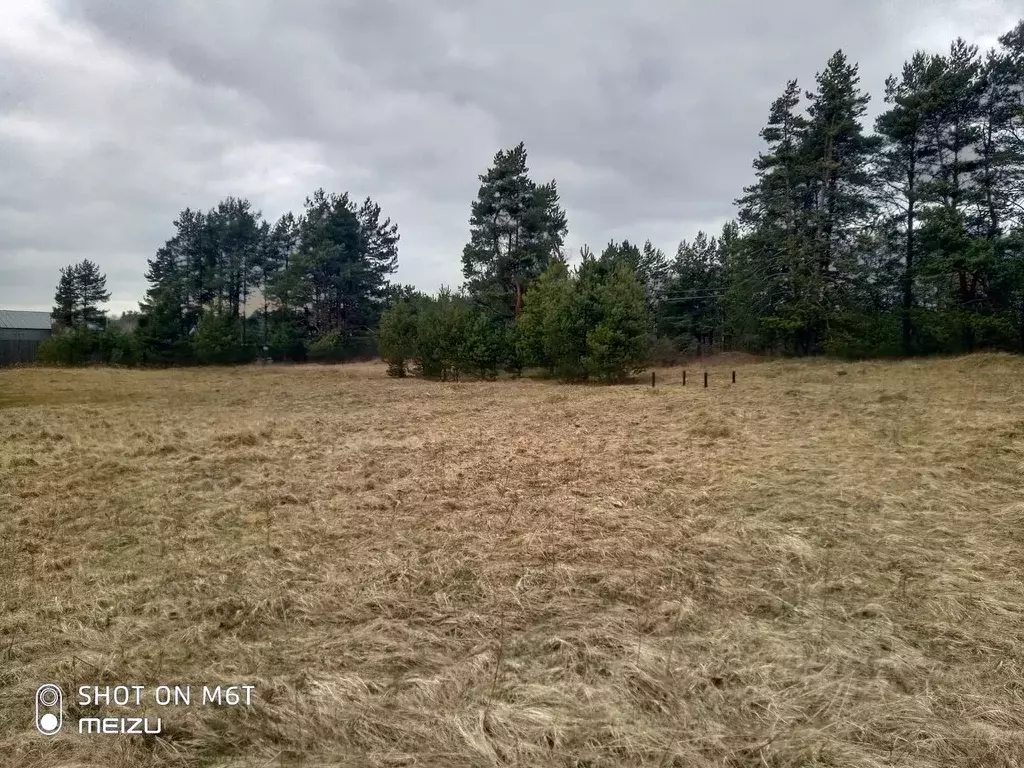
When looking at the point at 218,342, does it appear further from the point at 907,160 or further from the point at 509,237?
the point at 907,160

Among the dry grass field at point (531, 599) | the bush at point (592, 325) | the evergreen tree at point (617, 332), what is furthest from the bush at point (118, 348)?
the dry grass field at point (531, 599)

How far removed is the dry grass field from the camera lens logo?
53mm

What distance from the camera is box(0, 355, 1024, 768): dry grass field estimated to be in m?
2.11

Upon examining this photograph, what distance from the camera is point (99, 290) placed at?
1710 inches

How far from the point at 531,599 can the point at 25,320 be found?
191 feet

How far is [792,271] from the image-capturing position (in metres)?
26.2

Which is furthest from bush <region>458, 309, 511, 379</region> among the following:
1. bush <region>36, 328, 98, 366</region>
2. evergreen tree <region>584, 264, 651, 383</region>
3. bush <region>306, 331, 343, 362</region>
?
bush <region>36, 328, 98, 366</region>

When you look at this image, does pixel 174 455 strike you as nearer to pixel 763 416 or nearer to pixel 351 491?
pixel 351 491

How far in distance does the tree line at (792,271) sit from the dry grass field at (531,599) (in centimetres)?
1444

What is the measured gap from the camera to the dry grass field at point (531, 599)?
2109mm

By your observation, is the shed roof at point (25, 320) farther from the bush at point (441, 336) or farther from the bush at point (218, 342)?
the bush at point (441, 336)

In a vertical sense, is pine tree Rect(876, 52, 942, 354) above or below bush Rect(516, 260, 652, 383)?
above

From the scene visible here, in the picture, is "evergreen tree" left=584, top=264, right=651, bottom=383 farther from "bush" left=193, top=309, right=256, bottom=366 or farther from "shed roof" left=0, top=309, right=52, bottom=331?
"shed roof" left=0, top=309, right=52, bottom=331

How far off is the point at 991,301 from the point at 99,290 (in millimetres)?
56693
